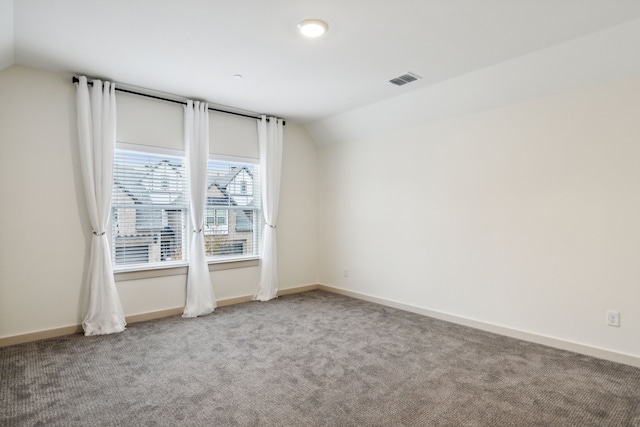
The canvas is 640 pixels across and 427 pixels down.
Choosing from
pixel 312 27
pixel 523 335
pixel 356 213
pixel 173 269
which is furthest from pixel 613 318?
pixel 173 269

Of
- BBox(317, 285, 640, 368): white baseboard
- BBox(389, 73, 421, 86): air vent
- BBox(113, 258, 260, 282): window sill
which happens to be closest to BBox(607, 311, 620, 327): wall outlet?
BBox(317, 285, 640, 368): white baseboard

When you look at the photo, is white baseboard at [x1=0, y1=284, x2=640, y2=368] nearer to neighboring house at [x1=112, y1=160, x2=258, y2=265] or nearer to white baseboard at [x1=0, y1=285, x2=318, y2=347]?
white baseboard at [x1=0, y1=285, x2=318, y2=347]

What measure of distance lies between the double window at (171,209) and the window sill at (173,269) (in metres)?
0.08

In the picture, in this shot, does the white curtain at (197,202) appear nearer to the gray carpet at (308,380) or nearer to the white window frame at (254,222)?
the white window frame at (254,222)

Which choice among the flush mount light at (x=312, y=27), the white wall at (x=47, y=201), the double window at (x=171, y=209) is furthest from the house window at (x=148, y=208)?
the flush mount light at (x=312, y=27)

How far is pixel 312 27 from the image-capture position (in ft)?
8.83

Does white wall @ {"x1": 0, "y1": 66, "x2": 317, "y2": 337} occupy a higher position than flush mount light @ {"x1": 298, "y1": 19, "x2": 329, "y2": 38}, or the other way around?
flush mount light @ {"x1": 298, "y1": 19, "x2": 329, "y2": 38}

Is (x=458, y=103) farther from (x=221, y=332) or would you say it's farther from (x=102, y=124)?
(x=102, y=124)

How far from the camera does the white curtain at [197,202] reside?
442cm

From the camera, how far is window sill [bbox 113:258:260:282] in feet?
13.3

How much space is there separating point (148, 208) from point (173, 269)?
81 centimetres

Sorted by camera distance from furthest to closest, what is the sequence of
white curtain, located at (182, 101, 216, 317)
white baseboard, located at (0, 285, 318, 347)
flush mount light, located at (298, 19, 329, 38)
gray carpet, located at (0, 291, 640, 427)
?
white curtain, located at (182, 101, 216, 317), white baseboard, located at (0, 285, 318, 347), flush mount light, located at (298, 19, 329, 38), gray carpet, located at (0, 291, 640, 427)

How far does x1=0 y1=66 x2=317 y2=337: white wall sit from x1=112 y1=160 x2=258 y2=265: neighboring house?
332 millimetres

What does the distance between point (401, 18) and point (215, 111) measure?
→ 2994 millimetres
